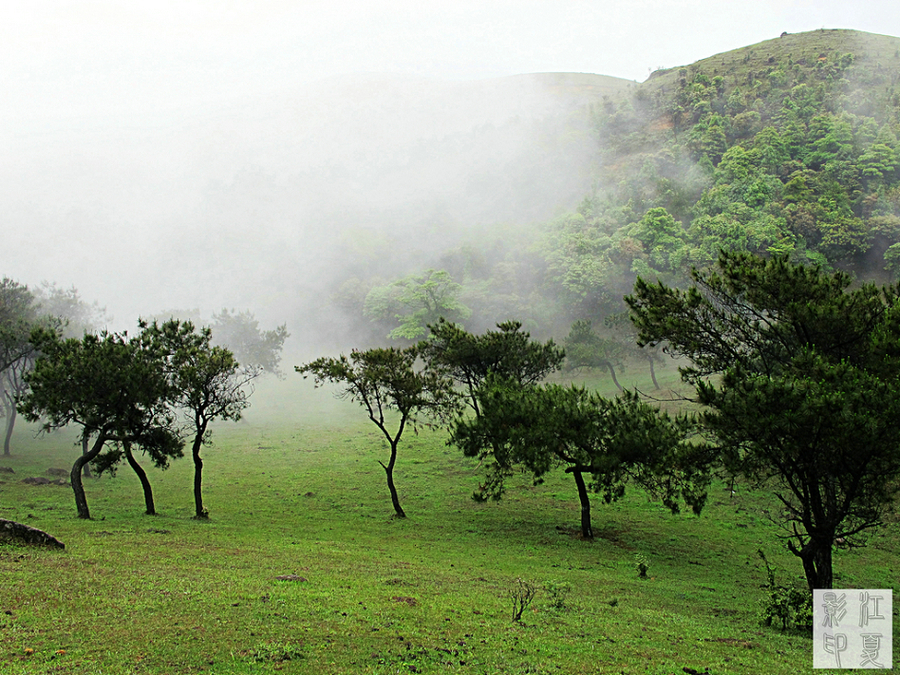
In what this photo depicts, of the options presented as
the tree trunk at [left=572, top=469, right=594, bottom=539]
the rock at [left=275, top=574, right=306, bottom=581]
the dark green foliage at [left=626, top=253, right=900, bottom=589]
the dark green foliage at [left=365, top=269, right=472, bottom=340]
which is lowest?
the tree trunk at [left=572, top=469, right=594, bottom=539]

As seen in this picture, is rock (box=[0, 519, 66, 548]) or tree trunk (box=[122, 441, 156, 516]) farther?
tree trunk (box=[122, 441, 156, 516])

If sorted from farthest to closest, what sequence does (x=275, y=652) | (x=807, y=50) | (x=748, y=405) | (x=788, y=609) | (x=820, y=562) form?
(x=807, y=50) → (x=820, y=562) → (x=748, y=405) → (x=788, y=609) → (x=275, y=652)

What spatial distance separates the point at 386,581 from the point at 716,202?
114117 mm

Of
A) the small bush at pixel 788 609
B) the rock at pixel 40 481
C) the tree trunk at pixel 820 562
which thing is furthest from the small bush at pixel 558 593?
the rock at pixel 40 481

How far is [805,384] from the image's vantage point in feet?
55.6

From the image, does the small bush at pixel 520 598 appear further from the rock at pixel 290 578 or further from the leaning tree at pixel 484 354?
the leaning tree at pixel 484 354

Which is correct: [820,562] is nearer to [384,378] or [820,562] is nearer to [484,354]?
[384,378]

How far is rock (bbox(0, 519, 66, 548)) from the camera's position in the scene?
16.7 m

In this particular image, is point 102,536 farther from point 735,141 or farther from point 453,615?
point 735,141

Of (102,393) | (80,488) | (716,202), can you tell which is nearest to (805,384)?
(102,393)

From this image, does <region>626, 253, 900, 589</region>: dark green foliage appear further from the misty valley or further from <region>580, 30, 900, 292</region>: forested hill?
<region>580, 30, 900, 292</region>: forested hill

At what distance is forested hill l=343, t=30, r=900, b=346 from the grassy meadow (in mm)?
52438

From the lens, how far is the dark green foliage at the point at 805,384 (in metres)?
16.3

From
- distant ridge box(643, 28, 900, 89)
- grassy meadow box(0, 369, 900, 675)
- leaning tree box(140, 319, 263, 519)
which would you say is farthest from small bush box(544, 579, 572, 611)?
distant ridge box(643, 28, 900, 89)
